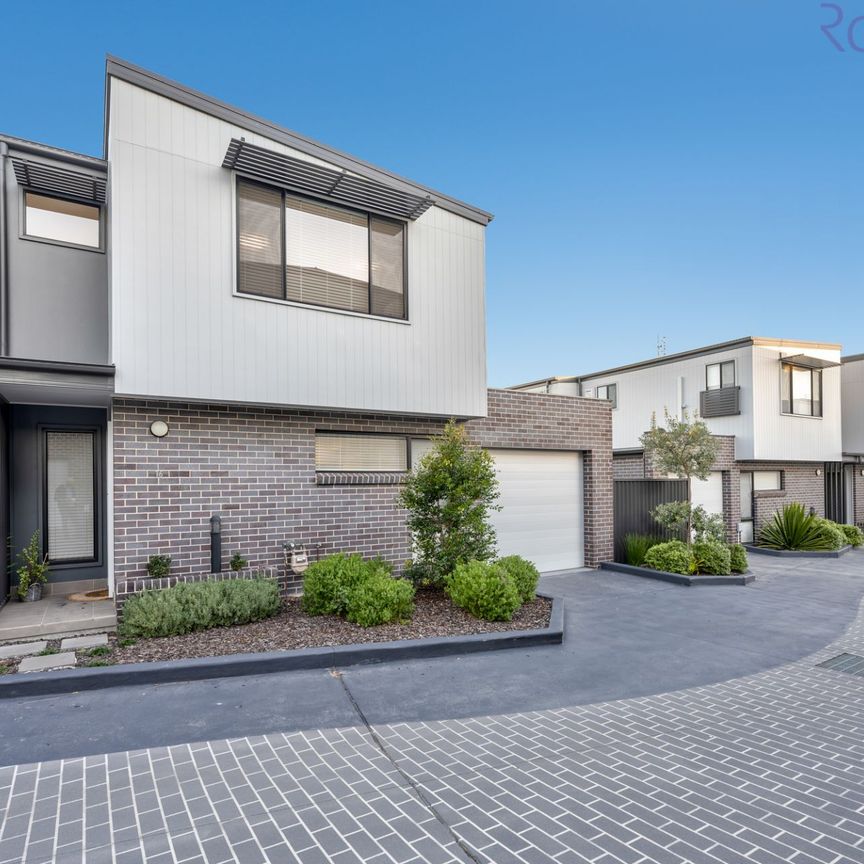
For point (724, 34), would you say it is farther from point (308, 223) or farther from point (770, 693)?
point (770, 693)

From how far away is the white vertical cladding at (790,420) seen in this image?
48.0ft

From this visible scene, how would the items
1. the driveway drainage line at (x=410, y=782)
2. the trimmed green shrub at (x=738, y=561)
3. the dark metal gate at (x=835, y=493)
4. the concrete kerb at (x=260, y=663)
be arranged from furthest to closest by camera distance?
the dark metal gate at (x=835, y=493) < the trimmed green shrub at (x=738, y=561) < the concrete kerb at (x=260, y=663) < the driveway drainage line at (x=410, y=782)

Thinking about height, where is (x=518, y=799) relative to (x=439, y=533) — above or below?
below

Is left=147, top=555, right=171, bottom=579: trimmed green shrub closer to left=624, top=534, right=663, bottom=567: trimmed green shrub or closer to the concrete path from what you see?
the concrete path

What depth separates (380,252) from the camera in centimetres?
804

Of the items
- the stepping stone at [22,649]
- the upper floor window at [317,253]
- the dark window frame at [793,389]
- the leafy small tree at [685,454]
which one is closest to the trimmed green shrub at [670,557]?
the leafy small tree at [685,454]

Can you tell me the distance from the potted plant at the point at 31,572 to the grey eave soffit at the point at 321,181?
5.61 meters

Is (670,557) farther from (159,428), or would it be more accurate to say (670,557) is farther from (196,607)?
(159,428)

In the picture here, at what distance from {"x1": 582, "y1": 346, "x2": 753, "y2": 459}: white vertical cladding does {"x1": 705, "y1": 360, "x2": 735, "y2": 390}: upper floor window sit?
0.11m

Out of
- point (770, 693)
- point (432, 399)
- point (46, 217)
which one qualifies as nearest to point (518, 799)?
point (770, 693)

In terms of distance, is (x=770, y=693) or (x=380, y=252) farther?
(x=380, y=252)

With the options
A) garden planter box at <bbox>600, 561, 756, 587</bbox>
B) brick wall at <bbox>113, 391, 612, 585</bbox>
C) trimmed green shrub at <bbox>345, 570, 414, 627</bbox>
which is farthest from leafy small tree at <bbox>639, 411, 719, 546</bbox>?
trimmed green shrub at <bbox>345, 570, 414, 627</bbox>

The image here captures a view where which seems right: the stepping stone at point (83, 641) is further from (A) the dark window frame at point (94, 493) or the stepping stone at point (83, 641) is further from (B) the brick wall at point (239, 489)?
(A) the dark window frame at point (94, 493)

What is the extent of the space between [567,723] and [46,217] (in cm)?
923
